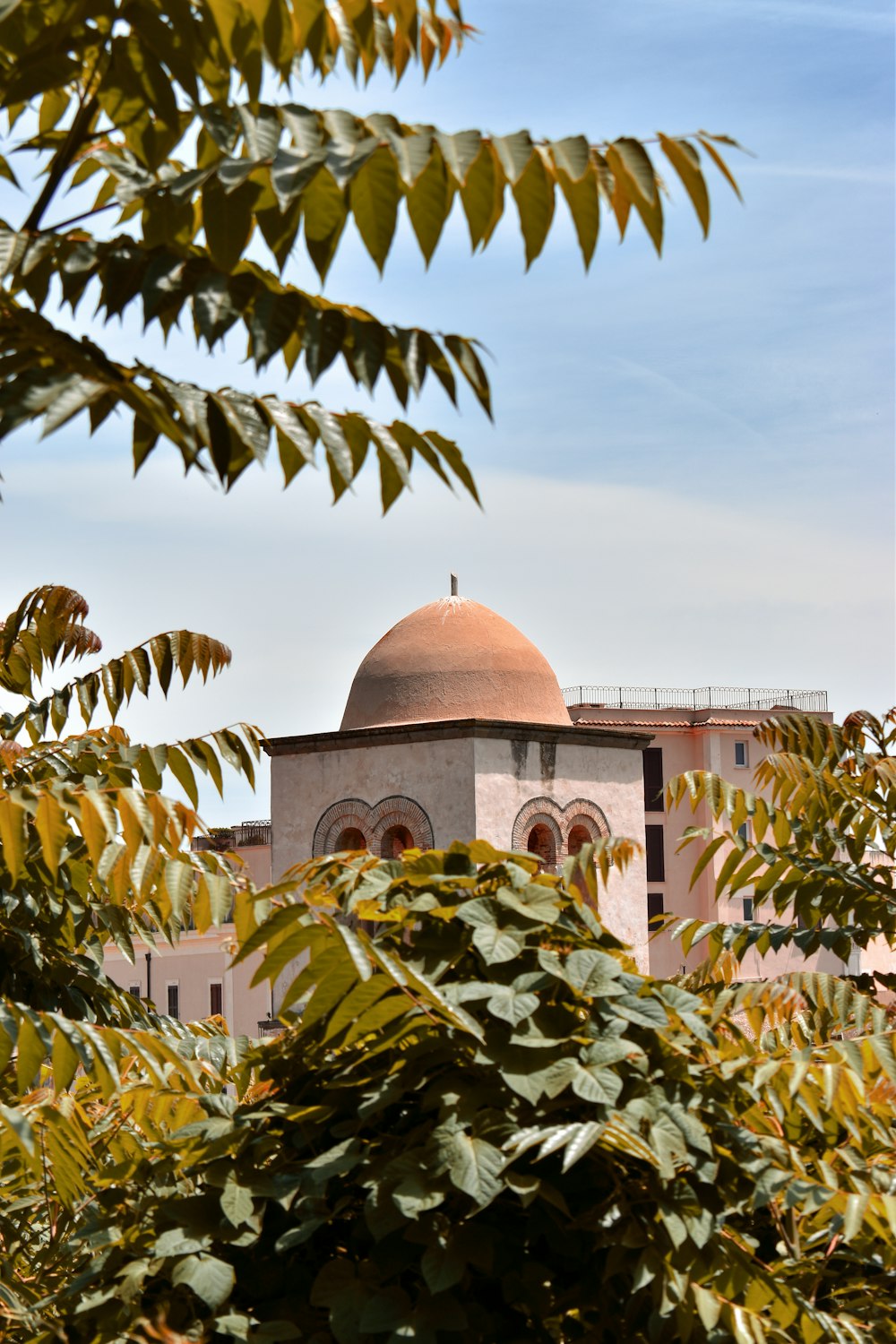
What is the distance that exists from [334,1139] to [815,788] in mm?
3088

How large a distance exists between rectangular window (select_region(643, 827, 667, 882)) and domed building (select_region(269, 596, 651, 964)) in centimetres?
2866

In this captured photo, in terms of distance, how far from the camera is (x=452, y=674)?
78.2ft

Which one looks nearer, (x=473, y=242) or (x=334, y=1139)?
(x=473, y=242)

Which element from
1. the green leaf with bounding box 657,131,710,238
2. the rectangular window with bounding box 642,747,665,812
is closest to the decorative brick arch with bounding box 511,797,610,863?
the green leaf with bounding box 657,131,710,238

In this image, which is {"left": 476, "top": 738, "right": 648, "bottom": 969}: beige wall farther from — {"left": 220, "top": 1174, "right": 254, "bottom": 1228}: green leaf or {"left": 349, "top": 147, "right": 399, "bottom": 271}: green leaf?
{"left": 349, "top": 147, "right": 399, "bottom": 271}: green leaf

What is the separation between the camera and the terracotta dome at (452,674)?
939 inches

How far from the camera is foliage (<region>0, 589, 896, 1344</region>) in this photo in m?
2.63

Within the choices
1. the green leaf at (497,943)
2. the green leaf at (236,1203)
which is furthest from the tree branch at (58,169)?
the green leaf at (236,1203)

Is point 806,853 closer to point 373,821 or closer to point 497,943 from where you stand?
point 497,943

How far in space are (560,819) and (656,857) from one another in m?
30.6

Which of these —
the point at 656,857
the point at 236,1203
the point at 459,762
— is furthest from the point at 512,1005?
the point at 656,857

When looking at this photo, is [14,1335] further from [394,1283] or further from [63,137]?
[63,137]

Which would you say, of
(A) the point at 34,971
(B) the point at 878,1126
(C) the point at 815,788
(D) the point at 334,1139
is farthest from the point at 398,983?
(C) the point at 815,788

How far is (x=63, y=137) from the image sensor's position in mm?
2363
